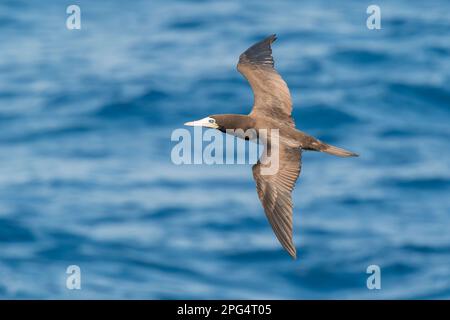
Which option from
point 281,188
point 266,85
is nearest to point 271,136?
point 281,188

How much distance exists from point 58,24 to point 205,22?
5.15m

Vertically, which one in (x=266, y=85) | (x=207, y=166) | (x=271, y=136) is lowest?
(x=271, y=136)

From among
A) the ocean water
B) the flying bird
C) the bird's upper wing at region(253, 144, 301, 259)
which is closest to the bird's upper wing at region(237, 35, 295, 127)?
the flying bird

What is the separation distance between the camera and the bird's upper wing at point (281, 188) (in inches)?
526

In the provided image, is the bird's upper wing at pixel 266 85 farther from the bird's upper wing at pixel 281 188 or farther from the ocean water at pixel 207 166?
the ocean water at pixel 207 166

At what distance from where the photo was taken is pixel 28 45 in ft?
132

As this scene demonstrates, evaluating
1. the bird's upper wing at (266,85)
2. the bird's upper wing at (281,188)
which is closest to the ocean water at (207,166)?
the bird's upper wing at (266,85)

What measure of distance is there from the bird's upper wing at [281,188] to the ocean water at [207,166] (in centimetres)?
1150

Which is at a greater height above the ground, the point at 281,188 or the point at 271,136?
the point at 271,136

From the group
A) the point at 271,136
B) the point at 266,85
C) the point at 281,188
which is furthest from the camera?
the point at 266,85

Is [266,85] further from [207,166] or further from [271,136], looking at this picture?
[207,166]

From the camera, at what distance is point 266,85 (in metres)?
15.5

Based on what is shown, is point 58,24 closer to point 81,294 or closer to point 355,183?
point 355,183

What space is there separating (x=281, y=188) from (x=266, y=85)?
233cm
